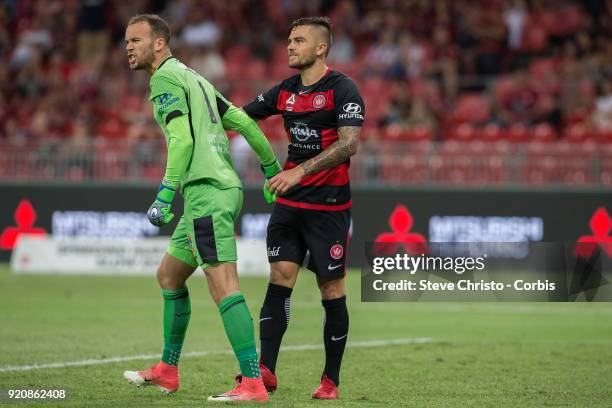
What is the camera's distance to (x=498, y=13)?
21.8 meters

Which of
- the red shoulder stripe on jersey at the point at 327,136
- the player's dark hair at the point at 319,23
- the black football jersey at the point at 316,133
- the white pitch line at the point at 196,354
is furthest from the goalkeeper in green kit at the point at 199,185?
the white pitch line at the point at 196,354

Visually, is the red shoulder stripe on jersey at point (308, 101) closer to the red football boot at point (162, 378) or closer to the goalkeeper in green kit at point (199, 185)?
the goalkeeper in green kit at point (199, 185)

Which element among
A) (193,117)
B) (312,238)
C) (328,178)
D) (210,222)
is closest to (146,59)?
(193,117)

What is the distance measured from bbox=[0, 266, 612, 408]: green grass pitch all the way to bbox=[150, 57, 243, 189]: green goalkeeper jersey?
1.46 meters

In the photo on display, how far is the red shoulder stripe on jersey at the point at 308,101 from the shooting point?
294 inches

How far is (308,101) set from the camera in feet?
24.7

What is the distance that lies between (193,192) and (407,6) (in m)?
15.7

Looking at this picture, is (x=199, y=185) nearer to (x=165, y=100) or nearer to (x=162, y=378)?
(x=165, y=100)

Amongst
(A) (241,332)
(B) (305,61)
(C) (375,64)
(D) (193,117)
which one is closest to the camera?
(A) (241,332)

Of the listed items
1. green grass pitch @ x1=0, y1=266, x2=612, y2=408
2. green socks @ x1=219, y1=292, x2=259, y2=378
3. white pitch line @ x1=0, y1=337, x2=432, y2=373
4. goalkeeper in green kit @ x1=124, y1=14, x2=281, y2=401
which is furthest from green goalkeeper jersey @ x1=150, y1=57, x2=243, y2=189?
white pitch line @ x1=0, y1=337, x2=432, y2=373

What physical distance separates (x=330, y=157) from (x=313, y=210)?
1.52ft

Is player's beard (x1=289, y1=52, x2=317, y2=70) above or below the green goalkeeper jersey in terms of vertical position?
above

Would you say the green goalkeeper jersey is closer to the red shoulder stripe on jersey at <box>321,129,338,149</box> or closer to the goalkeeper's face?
the goalkeeper's face

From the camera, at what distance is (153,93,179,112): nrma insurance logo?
23.2 ft
